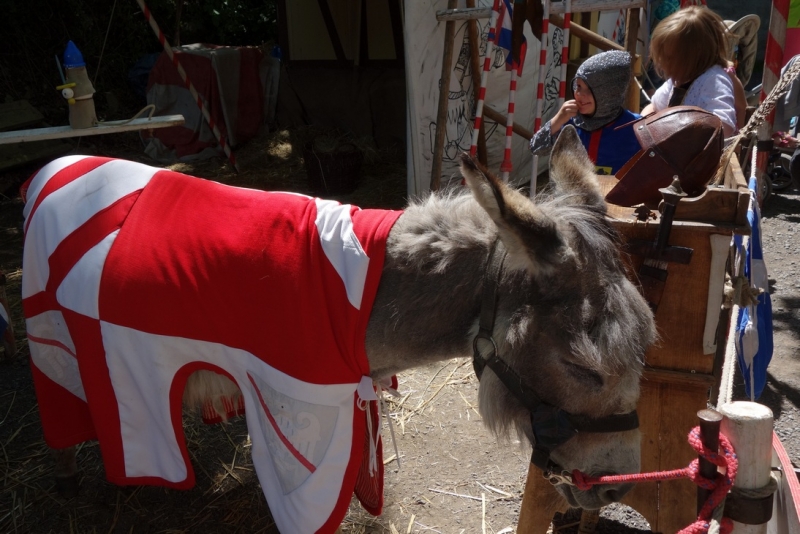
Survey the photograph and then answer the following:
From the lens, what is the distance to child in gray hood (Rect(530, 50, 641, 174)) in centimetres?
303

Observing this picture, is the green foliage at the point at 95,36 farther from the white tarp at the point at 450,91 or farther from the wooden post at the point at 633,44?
the wooden post at the point at 633,44

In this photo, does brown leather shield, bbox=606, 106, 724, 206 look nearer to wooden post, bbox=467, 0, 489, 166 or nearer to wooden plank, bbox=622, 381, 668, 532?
wooden plank, bbox=622, 381, 668, 532

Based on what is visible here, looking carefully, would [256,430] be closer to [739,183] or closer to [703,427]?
[703,427]

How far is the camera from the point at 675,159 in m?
2.00

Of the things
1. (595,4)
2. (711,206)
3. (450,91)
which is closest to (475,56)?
(450,91)

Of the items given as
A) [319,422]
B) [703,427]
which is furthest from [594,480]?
[319,422]

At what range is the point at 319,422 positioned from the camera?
6.36ft

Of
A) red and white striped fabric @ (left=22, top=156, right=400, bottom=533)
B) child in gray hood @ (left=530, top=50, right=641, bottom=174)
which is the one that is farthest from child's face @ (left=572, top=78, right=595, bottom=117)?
red and white striped fabric @ (left=22, top=156, right=400, bottom=533)

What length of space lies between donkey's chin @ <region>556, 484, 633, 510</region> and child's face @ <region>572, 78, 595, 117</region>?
197 cm

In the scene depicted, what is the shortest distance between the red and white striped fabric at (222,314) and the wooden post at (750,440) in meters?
1.00

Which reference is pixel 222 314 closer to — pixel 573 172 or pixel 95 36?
pixel 573 172

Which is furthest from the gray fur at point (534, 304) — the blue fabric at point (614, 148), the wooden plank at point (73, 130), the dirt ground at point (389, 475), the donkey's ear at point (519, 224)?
the wooden plank at point (73, 130)

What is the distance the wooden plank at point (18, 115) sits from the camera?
8414 mm

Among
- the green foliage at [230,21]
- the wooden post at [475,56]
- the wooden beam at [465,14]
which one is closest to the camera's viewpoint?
the wooden beam at [465,14]
